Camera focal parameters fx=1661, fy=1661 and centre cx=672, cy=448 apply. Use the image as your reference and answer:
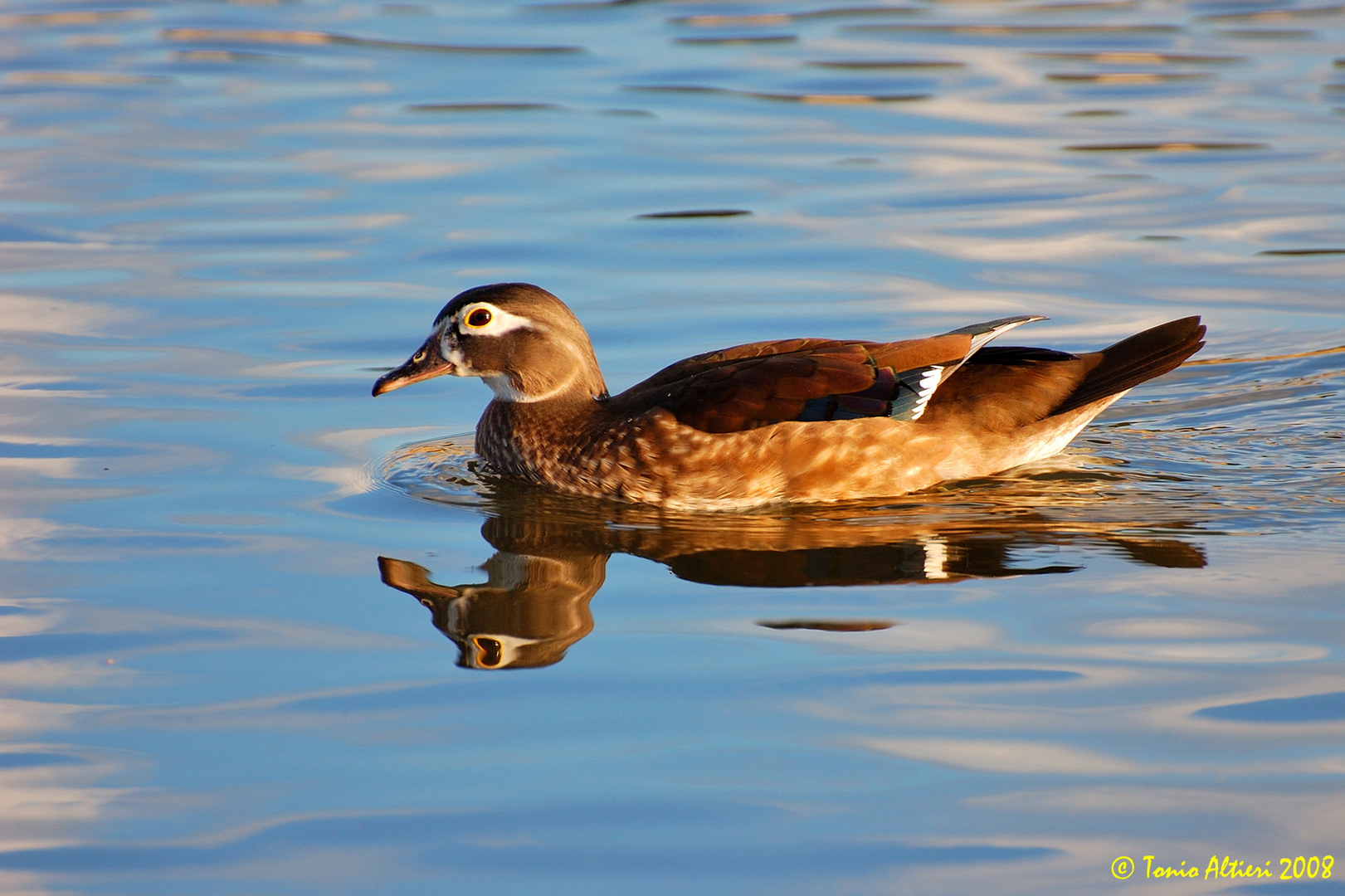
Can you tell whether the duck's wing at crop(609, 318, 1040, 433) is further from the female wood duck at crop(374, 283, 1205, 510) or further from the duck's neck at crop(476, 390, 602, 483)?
the duck's neck at crop(476, 390, 602, 483)

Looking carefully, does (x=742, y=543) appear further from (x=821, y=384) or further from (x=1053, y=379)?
(x=1053, y=379)

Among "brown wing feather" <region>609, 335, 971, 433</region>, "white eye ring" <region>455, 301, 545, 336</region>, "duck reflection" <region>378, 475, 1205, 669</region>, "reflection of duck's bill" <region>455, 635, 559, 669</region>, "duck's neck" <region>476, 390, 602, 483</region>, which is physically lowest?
"reflection of duck's bill" <region>455, 635, 559, 669</region>

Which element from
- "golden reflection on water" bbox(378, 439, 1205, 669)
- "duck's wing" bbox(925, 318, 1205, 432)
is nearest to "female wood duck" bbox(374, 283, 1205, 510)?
"duck's wing" bbox(925, 318, 1205, 432)

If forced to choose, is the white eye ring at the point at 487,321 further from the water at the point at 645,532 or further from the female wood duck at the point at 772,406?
the water at the point at 645,532

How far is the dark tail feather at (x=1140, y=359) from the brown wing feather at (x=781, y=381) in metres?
0.71

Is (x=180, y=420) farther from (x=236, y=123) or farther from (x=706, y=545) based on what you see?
(x=236, y=123)

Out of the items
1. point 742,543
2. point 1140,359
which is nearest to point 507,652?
point 742,543

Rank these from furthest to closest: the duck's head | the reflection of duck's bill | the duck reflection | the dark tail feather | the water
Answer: the duck's head, the dark tail feather, the duck reflection, the reflection of duck's bill, the water

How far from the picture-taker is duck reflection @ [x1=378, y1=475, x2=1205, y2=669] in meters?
6.76

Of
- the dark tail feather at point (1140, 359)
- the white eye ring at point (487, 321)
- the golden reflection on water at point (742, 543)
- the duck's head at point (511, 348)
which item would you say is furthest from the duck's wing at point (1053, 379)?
the white eye ring at point (487, 321)

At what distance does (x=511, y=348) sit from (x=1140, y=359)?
3.33m

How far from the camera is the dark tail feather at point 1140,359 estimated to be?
863cm

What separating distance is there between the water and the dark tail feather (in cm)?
46

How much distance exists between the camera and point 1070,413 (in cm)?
875
